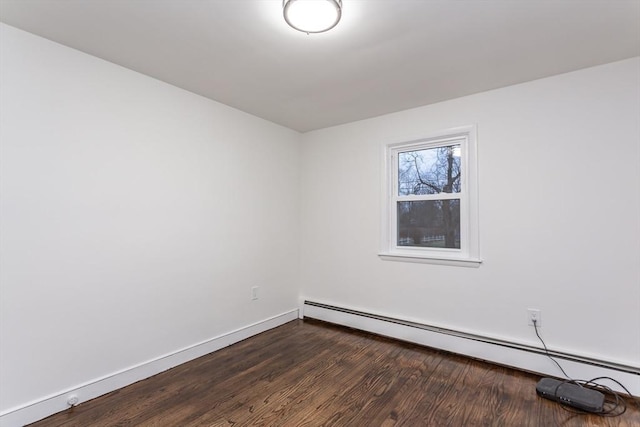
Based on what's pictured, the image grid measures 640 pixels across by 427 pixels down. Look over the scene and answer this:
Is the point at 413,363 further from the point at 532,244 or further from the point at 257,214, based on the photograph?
the point at 257,214

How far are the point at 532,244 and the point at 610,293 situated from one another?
0.57m

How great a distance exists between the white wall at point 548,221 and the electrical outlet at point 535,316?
0.03m

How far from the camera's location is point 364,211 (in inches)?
135

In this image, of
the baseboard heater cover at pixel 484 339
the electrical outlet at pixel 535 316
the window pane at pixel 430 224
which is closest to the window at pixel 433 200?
the window pane at pixel 430 224

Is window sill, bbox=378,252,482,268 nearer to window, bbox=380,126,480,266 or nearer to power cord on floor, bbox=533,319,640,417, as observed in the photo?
window, bbox=380,126,480,266

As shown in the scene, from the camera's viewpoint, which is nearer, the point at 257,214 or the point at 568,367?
the point at 568,367

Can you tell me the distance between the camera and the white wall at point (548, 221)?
7.09 feet

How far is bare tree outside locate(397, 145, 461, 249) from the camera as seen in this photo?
2932mm

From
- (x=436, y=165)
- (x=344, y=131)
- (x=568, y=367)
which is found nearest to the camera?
(x=568, y=367)

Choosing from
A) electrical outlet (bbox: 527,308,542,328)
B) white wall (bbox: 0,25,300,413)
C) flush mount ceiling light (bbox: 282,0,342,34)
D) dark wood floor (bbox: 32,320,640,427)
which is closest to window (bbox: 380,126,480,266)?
electrical outlet (bbox: 527,308,542,328)

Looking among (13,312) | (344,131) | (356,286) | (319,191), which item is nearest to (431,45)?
(344,131)

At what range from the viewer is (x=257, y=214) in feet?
11.1

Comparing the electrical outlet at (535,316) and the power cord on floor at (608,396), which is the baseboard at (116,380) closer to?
the electrical outlet at (535,316)

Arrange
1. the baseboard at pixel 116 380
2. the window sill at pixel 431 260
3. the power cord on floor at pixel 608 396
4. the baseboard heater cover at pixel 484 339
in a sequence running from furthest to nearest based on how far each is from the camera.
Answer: the window sill at pixel 431 260 < the baseboard heater cover at pixel 484 339 < the power cord on floor at pixel 608 396 < the baseboard at pixel 116 380
